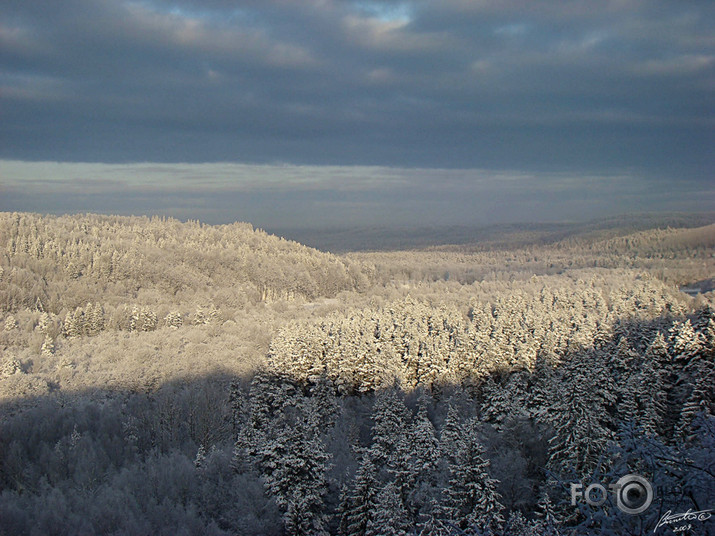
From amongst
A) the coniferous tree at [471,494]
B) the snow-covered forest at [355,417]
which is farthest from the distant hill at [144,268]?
the coniferous tree at [471,494]

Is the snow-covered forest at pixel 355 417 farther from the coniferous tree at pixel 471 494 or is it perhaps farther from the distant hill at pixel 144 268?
the distant hill at pixel 144 268

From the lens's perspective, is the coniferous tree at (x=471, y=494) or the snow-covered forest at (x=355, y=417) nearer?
the coniferous tree at (x=471, y=494)

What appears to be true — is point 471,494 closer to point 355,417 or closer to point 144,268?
point 355,417

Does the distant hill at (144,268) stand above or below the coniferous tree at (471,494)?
above

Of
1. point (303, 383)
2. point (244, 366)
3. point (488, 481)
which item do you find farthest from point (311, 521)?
point (244, 366)

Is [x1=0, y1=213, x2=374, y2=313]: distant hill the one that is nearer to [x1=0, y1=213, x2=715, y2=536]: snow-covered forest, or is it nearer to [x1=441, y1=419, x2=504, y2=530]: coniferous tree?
[x1=0, y1=213, x2=715, y2=536]: snow-covered forest

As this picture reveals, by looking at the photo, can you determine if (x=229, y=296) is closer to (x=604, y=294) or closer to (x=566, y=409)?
(x=604, y=294)

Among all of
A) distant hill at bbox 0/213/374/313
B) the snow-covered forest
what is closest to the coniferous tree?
the snow-covered forest

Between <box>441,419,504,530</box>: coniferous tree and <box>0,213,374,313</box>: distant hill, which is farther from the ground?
<box>0,213,374,313</box>: distant hill
